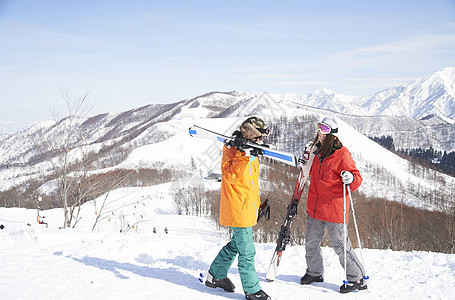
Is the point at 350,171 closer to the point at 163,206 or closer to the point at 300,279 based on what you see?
the point at 300,279

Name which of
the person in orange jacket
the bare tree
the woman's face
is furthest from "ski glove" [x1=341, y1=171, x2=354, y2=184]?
the bare tree

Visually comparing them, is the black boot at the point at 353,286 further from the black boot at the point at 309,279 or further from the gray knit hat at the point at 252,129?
the gray knit hat at the point at 252,129

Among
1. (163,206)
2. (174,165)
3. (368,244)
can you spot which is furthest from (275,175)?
(174,165)


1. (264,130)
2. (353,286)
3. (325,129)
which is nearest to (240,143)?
(264,130)

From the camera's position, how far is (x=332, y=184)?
451 centimetres

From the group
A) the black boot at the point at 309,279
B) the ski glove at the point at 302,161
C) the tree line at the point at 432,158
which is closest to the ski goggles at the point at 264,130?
the ski glove at the point at 302,161

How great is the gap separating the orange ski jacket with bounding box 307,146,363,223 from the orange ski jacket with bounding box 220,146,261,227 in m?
1.06

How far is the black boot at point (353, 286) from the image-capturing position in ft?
14.7

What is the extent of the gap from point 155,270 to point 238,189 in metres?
2.23

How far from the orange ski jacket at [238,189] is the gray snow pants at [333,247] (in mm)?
1157

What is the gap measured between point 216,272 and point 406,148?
711ft

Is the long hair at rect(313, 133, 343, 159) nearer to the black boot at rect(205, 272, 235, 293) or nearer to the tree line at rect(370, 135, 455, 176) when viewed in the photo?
the black boot at rect(205, 272, 235, 293)

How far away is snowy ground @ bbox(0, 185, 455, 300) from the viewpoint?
429 centimetres

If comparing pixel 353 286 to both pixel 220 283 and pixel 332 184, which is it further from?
pixel 220 283
